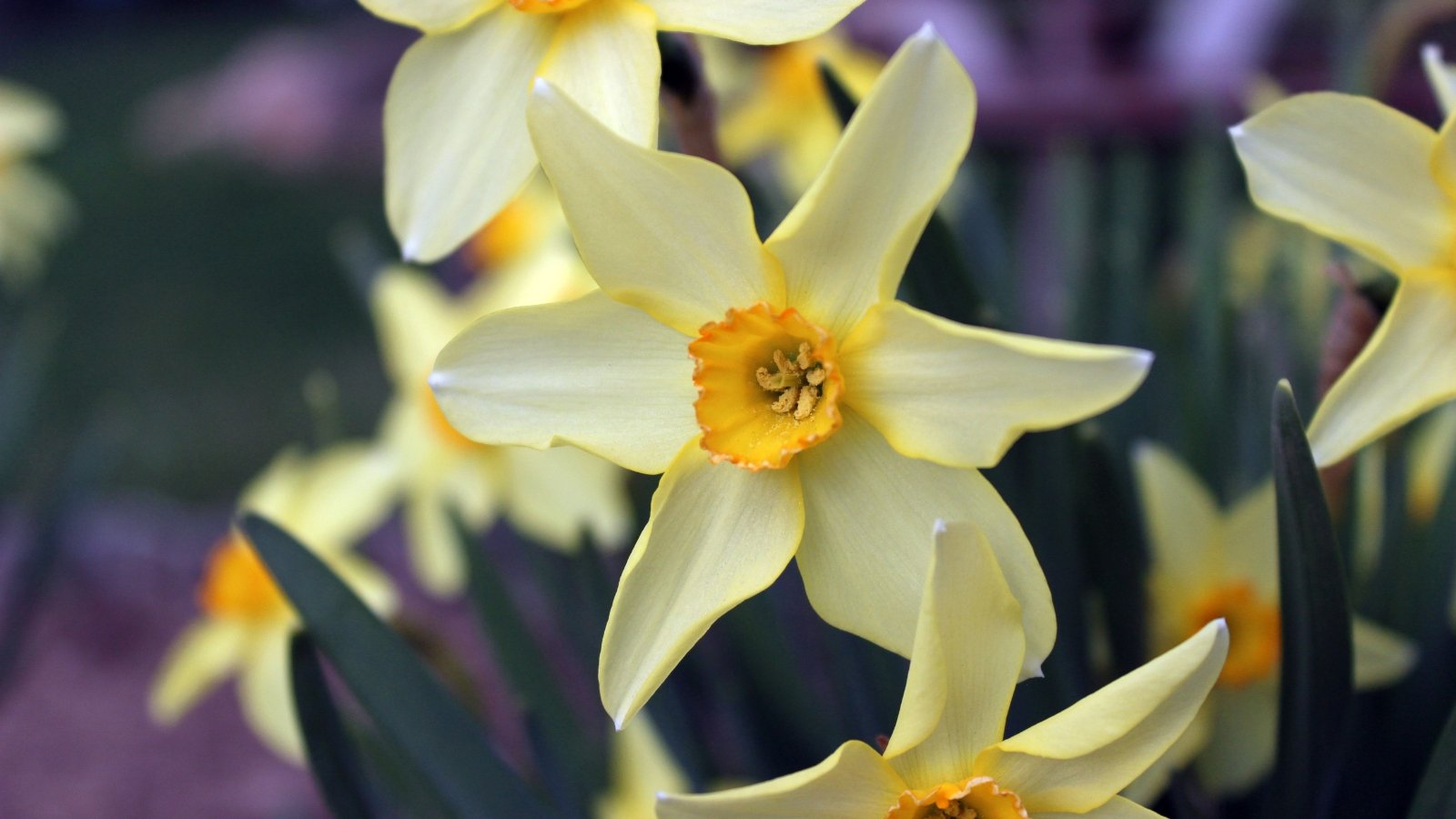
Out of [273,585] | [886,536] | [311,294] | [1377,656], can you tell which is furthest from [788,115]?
[311,294]

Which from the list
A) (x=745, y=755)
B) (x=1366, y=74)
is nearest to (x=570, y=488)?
(x=745, y=755)

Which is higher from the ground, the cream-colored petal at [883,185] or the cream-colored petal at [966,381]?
the cream-colored petal at [883,185]

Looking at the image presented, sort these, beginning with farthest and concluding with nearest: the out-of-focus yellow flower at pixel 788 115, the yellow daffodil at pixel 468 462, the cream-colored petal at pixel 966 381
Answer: the out-of-focus yellow flower at pixel 788 115 < the yellow daffodil at pixel 468 462 < the cream-colored petal at pixel 966 381

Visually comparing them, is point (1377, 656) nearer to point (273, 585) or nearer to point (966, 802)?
point (966, 802)

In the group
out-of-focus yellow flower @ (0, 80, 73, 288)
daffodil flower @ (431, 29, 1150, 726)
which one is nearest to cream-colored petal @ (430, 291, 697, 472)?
daffodil flower @ (431, 29, 1150, 726)

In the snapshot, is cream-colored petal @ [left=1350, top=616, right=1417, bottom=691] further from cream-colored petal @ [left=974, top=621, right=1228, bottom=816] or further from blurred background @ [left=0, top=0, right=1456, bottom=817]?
cream-colored petal @ [left=974, top=621, right=1228, bottom=816]

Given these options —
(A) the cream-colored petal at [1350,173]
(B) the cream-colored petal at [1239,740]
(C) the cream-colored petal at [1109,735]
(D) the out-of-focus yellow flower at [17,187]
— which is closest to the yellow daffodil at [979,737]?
(C) the cream-colored petal at [1109,735]

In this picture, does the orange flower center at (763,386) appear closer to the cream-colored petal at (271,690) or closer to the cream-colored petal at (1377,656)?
the cream-colored petal at (1377,656)
